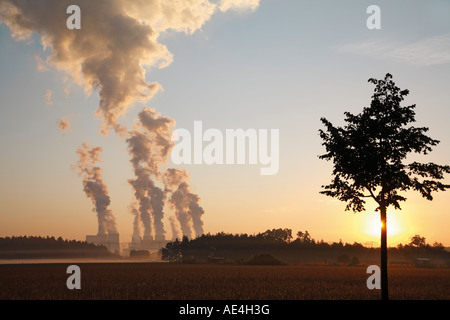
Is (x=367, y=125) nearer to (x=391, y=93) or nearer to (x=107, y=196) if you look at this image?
(x=391, y=93)

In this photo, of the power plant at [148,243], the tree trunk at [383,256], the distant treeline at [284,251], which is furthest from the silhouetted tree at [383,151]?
the power plant at [148,243]

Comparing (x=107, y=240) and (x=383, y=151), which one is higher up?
(x=383, y=151)

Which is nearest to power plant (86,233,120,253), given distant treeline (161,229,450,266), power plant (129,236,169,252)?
power plant (129,236,169,252)

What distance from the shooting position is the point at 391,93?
24.9 meters

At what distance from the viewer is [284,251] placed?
127 m

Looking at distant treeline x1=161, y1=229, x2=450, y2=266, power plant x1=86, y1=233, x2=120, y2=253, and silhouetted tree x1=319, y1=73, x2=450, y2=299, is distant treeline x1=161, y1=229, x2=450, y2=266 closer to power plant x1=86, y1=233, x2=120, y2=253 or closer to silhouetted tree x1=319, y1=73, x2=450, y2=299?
power plant x1=86, y1=233, x2=120, y2=253

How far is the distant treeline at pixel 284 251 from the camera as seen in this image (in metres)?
105

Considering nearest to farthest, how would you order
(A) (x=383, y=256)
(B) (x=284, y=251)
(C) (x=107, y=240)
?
(A) (x=383, y=256), (B) (x=284, y=251), (C) (x=107, y=240)

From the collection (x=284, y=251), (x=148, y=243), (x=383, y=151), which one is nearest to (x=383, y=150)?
(x=383, y=151)

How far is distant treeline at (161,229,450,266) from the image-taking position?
346ft

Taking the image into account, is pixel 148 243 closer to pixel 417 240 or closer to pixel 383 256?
pixel 417 240
